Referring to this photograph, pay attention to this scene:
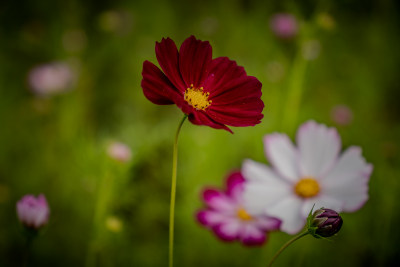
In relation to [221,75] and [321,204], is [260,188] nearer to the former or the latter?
[321,204]

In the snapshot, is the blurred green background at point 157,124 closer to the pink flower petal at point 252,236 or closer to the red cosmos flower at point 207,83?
the pink flower petal at point 252,236

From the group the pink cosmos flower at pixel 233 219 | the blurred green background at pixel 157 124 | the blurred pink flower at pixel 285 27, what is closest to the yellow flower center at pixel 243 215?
the pink cosmos flower at pixel 233 219

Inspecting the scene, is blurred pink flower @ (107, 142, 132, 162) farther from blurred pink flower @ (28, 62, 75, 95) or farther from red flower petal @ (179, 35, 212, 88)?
blurred pink flower @ (28, 62, 75, 95)

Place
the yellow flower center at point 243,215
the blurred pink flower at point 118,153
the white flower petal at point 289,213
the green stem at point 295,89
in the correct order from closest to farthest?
the white flower petal at point 289,213 → the yellow flower center at point 243,215 → the blurred pink flower at point 118,153 → the green stem at point 295,89

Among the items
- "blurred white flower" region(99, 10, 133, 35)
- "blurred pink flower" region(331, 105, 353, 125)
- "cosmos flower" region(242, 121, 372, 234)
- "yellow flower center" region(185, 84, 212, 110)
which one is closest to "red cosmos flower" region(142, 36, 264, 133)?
"yellow flower center" region(185, 84, 212, 110)

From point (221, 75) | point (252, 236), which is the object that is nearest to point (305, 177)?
point (252, 236)

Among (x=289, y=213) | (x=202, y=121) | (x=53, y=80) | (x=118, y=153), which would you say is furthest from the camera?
(x=53, y=80)

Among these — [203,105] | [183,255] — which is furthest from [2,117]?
[203,105]
